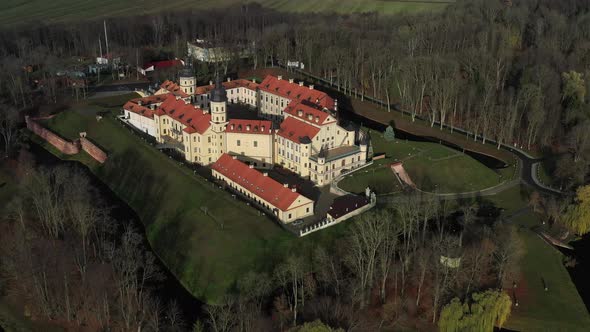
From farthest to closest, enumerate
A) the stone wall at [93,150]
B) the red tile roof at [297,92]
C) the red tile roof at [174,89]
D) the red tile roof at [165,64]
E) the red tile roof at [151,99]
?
the red tile roof at [165,64]
the red tile roof at [151,99]
the red tile roof at [174,89]
the red tile roof at [297,92]
the stone wall at [93,150]

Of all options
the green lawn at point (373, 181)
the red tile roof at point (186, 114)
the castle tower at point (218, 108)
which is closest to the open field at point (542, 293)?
the green lawn at point (373, 181)

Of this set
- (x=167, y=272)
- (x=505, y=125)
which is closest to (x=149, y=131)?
(x=167, y=272)

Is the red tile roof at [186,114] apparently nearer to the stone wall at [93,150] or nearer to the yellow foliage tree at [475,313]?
the stone wall at [93,150]

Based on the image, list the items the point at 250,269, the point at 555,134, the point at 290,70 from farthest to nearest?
the point at 290,70 → the point at 555,134 → the point at 250,269

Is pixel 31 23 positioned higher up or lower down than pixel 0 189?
→ higher up

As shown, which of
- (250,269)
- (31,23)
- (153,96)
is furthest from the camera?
(31,23)

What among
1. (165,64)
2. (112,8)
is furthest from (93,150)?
(112,8)

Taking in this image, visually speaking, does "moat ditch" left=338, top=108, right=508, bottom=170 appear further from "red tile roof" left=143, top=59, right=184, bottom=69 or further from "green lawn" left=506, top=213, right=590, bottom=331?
"red tile roof" left=143, top=59, right=184, bottom=69

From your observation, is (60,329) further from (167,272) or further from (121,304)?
(167,272)
